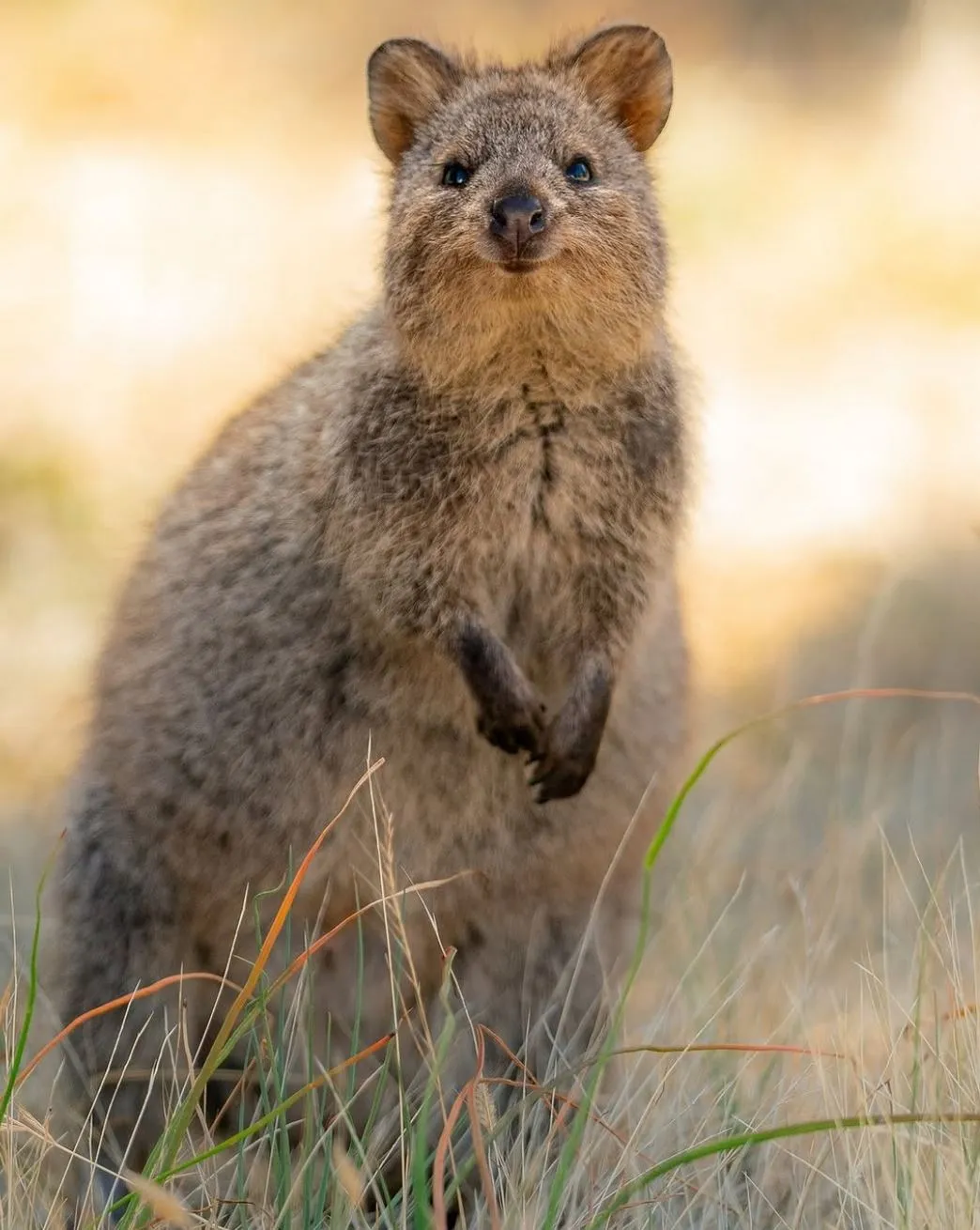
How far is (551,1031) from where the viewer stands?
5.23 metres

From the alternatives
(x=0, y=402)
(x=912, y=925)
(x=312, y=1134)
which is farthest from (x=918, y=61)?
(x=312, y=1134)

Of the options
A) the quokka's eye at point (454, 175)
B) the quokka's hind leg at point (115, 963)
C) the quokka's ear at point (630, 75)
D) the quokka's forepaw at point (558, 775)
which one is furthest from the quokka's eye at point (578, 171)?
the quokka's hind leg at point (115, 963)

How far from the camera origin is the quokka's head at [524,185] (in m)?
4.20

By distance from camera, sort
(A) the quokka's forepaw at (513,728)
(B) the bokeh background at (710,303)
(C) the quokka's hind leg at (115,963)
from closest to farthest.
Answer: (A) the quokka's forepaw at (513,728), (C) the quokka's hind leg at (115,963), (B) the bokeh background at (710,303)

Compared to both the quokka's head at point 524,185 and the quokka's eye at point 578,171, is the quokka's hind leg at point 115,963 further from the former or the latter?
the quokka's eye at point 578,171

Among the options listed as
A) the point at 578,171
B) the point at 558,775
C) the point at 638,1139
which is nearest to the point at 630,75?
the point at 578,171

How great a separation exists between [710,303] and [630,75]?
6009mm

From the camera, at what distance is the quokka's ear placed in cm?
468

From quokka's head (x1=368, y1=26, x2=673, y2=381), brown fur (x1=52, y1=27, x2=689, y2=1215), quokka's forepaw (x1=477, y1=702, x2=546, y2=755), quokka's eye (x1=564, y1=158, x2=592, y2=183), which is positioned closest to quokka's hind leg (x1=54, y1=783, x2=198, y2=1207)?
brown fur (x1=52, y1=27, x2=689, y2=1215)

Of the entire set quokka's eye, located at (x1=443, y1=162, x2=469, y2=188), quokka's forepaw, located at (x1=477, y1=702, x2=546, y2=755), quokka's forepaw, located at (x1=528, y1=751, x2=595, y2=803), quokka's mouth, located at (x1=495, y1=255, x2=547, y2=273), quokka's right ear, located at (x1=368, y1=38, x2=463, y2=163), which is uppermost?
quokka's right ear, located at (x1=368, y1=38, x2=463, y2=163)

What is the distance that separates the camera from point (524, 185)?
13.6 ft

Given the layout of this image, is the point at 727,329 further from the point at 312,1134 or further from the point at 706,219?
the point at 312,1134

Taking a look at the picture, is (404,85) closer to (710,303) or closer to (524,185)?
(524,185)

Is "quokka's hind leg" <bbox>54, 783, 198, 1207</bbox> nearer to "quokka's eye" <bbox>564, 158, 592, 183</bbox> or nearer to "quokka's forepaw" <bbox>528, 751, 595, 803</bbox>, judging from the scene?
"quokka's forepaw" <bbox>528, 751, 595, 803</bbox>
